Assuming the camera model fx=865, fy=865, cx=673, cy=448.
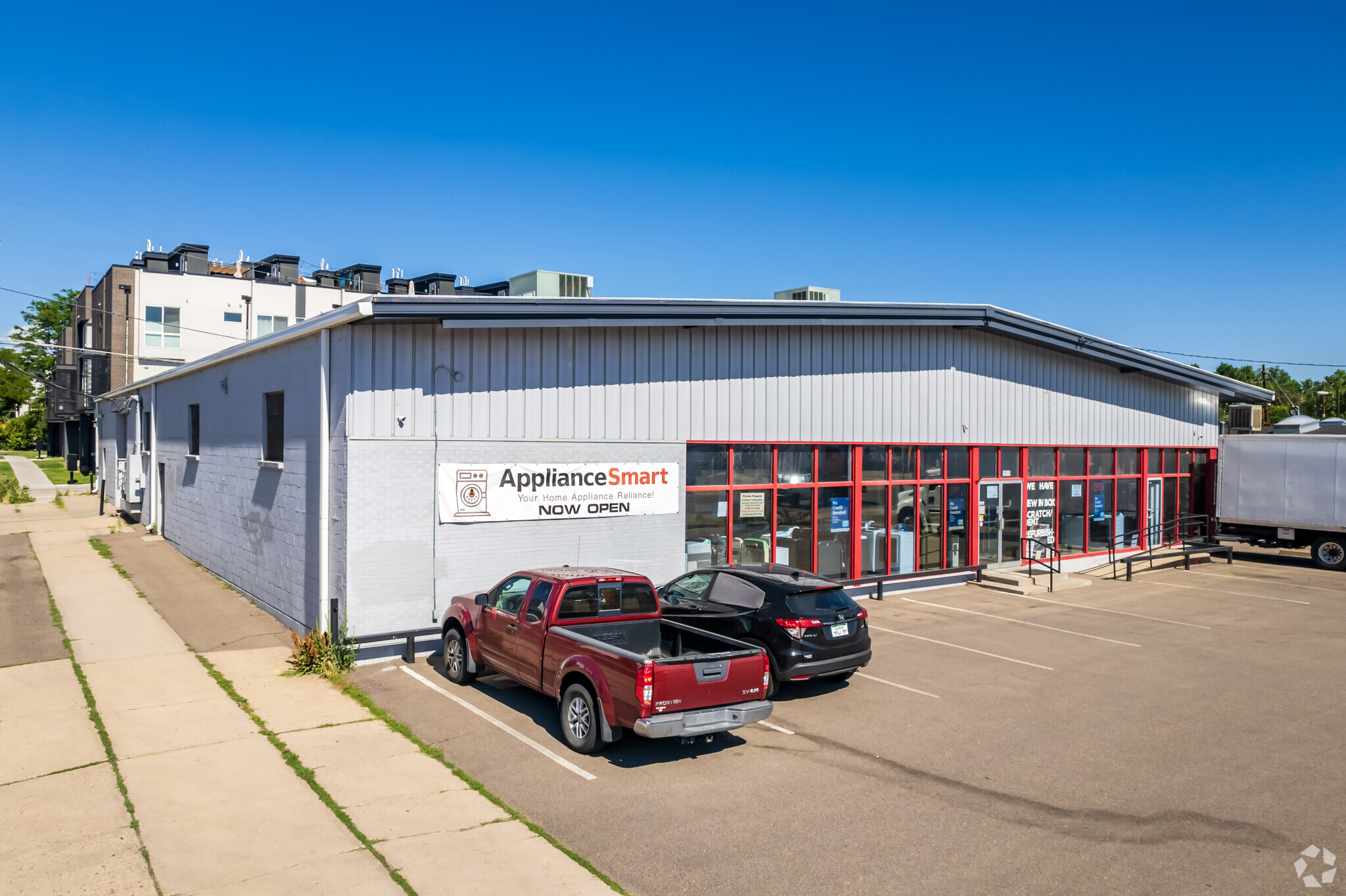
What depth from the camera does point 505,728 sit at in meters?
9.53

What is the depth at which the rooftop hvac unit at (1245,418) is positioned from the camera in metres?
28.3

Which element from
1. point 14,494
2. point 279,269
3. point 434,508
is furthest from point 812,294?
point 279,269

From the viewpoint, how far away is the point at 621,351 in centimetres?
1507

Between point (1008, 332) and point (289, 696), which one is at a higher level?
point (1008, 332)

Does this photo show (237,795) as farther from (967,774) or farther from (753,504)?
(753,504)

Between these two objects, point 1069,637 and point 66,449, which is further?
point 66,449

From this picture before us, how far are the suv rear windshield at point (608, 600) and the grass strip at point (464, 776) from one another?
189cm

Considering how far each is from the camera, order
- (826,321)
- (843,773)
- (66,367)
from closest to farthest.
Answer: (843,773) → (826,321) → (66,367)

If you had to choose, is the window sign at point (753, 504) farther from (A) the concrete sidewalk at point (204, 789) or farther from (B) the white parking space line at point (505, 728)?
(A) the concrete sidewalk at point (204, 789)

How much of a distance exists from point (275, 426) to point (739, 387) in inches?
333

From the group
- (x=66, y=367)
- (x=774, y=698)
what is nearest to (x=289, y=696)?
(x=774, y=698)

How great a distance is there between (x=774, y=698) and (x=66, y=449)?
2795 inches

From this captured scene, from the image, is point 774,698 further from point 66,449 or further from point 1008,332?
point 66,449

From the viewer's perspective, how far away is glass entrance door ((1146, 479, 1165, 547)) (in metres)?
25.5
